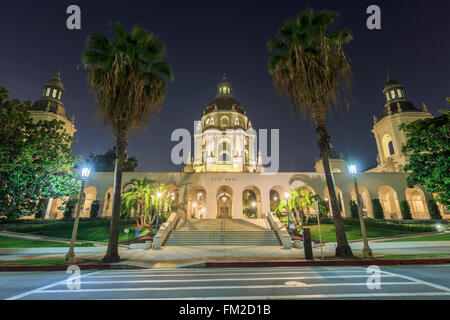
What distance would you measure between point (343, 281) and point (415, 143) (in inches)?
570

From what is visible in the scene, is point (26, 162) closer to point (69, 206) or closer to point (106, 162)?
point (69, 206)

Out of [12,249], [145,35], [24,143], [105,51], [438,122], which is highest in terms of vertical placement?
[145,35]

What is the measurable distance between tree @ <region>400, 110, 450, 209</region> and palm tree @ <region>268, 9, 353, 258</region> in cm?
765

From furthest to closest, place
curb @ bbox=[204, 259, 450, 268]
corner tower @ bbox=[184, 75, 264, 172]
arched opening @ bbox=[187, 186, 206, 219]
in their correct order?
corner tower @ bbox=[184, 75, 264, 172] → arched opening @ bbox=[187, 186, 206, 219] → curb @ bbox=[204, 259, 450, 268]

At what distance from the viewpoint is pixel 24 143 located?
519 inches

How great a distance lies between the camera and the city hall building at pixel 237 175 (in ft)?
106

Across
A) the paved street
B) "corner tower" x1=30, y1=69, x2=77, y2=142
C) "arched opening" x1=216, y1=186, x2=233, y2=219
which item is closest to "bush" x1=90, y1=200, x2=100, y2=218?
"corner tower" x1=30, y1=69, x2=77, y2=142

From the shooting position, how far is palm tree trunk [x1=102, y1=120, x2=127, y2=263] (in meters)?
10.6

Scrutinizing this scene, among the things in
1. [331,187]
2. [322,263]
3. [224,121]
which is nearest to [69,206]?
[322,263]

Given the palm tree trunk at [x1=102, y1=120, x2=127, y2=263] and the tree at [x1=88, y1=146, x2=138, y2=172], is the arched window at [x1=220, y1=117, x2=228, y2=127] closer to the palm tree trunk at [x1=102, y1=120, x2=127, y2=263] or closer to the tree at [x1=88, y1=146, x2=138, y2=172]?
the tree at [x1=88, y1=146, x2=138, y2=172]

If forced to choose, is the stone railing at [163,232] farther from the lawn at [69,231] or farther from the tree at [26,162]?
the tree at [26,162]
